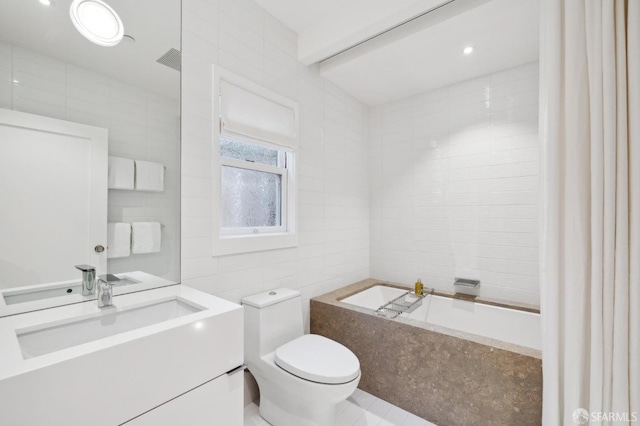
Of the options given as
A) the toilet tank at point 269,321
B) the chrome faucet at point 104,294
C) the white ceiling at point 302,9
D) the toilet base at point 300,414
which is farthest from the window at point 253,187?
the toilet base at point 300,414

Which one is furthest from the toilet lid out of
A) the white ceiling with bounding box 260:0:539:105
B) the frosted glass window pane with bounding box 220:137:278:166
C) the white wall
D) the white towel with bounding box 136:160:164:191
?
the white ceiling with bounding box 260:0:539:105

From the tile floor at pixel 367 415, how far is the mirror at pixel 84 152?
3.53 ft

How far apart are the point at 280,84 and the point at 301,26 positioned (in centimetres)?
49

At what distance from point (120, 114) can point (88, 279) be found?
807 mm

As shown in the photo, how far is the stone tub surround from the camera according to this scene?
1.52m

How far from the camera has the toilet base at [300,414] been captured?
1.65 m

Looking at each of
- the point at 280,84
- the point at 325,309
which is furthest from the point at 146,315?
the point at 280,84

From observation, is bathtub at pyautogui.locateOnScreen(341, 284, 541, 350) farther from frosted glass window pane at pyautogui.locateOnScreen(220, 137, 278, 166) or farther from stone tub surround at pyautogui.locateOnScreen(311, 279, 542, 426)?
frosted glass window pane at pyautogui.locateOnScreen(220, 137, 278, 166)

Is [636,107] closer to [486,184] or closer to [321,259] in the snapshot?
[486,184]

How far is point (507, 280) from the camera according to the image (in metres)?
2.40

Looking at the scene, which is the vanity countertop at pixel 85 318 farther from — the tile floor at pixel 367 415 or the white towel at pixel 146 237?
the tile floor at pixel 367 415

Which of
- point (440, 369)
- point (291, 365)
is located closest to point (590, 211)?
point (440, 369)

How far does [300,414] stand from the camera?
5.55ft

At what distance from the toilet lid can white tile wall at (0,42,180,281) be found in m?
0.79
